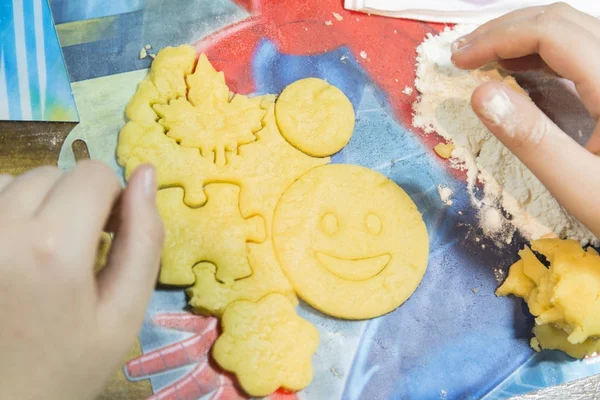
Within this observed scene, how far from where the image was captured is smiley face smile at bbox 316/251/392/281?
939 millimetres

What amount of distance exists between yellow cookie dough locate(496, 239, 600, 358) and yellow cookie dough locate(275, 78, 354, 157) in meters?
0.42

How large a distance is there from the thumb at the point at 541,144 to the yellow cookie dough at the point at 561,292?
0.13 m

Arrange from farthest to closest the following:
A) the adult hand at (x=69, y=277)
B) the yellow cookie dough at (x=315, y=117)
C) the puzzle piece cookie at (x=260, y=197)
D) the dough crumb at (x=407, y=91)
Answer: the dough crumb at (x=407, y=91), the yellow cookie dough at (x=315, y=117), the puzzle piece cookie at (x=260, y=197), the adult hand at (x=69, y=277)

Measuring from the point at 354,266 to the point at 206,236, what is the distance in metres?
0.27

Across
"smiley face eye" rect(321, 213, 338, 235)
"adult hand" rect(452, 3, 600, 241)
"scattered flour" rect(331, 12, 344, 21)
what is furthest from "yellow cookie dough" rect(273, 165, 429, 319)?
"scattered flour" rect(331, 12, 344, 21)

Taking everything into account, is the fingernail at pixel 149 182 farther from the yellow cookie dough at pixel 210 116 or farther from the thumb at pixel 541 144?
the thumb at pixel 541 144

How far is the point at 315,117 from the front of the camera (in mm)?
1012

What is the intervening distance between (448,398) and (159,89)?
30.3 inches

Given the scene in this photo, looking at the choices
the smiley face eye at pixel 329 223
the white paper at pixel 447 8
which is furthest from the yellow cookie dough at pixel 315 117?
the white paper at pixel 447 8

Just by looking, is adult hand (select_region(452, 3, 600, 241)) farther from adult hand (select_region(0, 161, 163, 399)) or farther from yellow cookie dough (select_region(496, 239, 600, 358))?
adult hand (select_region(0, 161, 163, 399))

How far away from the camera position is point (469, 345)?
993mm

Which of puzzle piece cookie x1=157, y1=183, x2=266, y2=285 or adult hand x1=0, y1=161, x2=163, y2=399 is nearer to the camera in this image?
adult hand x1=0, y1=161, x2=163, y2=399

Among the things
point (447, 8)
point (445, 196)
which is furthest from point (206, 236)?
point (447, 8)

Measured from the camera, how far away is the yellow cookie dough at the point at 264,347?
862 mm
